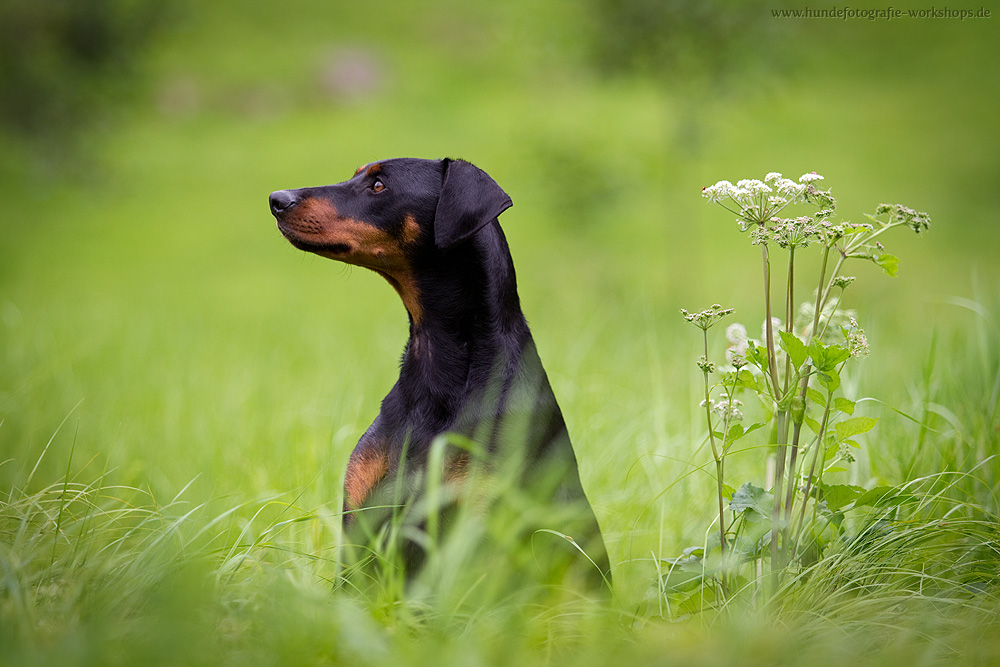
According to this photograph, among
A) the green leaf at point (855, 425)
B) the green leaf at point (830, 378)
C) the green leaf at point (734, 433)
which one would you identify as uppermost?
the green leaf at point (830, 378)

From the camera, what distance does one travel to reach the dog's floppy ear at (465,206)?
2.50 meters

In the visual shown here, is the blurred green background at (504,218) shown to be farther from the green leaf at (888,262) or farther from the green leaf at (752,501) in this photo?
the green leaf at (888,262)

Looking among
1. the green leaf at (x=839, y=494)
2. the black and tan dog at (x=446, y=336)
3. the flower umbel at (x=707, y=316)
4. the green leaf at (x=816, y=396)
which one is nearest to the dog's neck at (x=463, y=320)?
the black and tan dog at (x=446, y=336)

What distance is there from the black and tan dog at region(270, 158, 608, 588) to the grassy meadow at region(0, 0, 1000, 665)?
0.27 m

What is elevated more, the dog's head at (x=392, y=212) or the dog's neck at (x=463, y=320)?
the dog's head at (x=392, y=212)

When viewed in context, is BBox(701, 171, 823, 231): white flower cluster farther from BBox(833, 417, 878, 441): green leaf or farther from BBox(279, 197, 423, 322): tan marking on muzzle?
BBox(279, 197, 423, 322): tan marking on muzzle

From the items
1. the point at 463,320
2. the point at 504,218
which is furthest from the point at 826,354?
the point at 504,218

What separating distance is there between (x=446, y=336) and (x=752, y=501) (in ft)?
3.51

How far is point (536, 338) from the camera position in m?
6.29

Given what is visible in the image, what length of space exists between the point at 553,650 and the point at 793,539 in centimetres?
85

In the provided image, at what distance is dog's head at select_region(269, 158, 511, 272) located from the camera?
2.53 metres

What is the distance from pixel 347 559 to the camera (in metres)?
2.26

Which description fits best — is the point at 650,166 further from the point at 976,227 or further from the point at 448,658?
the point at 976,227

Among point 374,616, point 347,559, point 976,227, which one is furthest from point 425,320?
point 976,227
